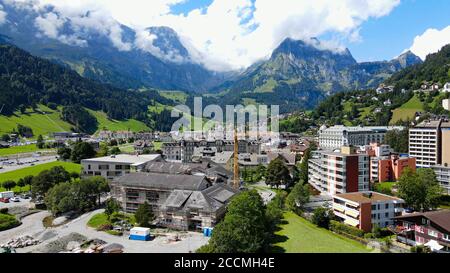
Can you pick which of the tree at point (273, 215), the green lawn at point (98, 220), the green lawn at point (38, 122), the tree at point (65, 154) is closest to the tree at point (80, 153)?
the tree at point (65, 154)

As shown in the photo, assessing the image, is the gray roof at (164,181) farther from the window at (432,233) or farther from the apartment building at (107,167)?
the window at (432,233)

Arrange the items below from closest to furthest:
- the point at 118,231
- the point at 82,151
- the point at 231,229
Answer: the point at 231,229 < the point at 118,231 < the point at 82,151

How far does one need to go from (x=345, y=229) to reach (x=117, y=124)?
148559mm

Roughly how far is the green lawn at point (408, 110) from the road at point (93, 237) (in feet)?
309

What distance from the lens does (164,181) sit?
4306 centimetres

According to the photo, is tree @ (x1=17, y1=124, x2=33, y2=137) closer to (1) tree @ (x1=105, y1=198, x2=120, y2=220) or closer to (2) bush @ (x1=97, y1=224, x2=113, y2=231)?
(1) tree @ (x1=105, y1=198, x2=120, y2=220)

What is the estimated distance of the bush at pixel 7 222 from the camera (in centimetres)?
3966

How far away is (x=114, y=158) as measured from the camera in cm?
6281

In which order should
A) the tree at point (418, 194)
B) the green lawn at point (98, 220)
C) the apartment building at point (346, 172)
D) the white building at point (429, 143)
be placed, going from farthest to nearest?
the white building at point (429, 143)
the apartment building at point (346, 172)
the tree at point (418, 194)
the green lawn at point (98, 220)

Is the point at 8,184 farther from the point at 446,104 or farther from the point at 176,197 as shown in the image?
the point at 446,104

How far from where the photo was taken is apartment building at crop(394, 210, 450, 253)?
2942 centimetres

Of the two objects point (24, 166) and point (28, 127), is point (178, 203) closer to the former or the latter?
point (24, 166)
